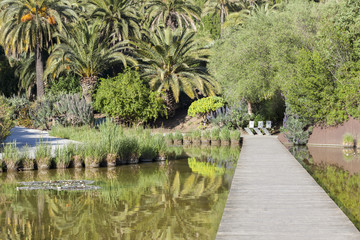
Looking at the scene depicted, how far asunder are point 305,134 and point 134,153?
10947mm

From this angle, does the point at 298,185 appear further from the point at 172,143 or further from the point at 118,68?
the point at 118,68

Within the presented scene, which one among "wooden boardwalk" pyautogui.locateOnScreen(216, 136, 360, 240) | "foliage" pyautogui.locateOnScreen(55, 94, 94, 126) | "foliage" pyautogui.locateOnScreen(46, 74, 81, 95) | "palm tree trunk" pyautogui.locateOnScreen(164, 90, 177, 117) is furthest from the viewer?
"foliage" pyautogui.locateOnScreen(46, 74, 81, 95)

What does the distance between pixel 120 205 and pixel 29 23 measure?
25522 millimetres

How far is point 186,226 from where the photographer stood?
851 cm

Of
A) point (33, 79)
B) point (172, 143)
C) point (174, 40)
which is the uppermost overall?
point (174, 40)

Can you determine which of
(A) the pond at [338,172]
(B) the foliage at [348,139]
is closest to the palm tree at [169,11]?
(B) the foliage at [348,139]

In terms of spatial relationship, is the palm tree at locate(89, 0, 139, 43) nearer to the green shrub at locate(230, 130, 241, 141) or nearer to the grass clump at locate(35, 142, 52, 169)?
the green shrub at locate(230, 130, 241, 141)

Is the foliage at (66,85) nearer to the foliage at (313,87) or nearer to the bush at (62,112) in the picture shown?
the bush at (62,112)

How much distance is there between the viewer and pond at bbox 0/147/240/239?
26.9 ft

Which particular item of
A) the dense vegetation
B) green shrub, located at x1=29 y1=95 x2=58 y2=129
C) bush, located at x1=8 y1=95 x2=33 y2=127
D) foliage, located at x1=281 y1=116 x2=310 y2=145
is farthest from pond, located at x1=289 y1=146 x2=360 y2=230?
bush, located at x1=8 y1=95 x2=33 y2=127

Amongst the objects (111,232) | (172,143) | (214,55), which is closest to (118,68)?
(214,55)

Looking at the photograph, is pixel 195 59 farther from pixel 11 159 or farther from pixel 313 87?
pixel 11 159

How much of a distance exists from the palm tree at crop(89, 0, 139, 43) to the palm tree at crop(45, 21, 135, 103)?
1.70m

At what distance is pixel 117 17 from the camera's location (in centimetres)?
3669
